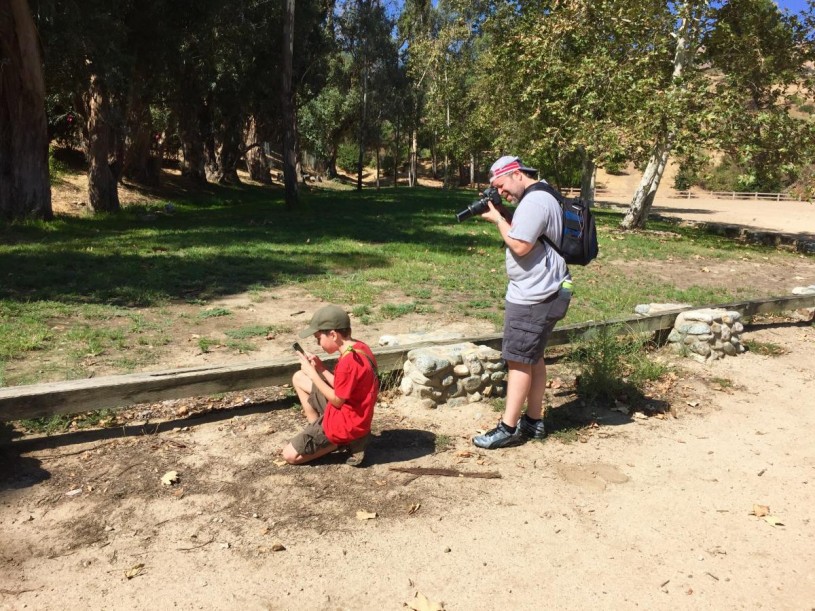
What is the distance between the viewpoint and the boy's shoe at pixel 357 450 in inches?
165

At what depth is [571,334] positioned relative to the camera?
643 cm

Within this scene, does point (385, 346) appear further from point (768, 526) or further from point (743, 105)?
point (743, 105)

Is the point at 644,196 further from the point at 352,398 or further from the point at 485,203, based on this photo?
the point at 352,398

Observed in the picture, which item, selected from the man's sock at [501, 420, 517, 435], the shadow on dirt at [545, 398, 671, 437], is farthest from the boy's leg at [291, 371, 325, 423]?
the shadow on dirt at [545, 398, 671, 437]

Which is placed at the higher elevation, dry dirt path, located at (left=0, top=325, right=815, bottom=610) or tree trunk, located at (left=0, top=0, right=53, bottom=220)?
tree trunk, located at (left=0, top=0, right=53, bottom=220)

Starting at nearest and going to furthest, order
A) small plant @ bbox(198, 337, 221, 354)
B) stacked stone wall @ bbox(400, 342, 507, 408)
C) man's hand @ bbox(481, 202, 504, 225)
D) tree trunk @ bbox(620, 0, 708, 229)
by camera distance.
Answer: man's hand @ bbox(481, 202, 504, 225), stacked stone wall @ bbox(400, 342, 507, 408), small plant @ bbox(198, 337, 221, 354), tree trunk @ bbox(620, 0, 708, 229)

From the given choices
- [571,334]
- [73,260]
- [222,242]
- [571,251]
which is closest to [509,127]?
[222,242]

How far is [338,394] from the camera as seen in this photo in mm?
3977

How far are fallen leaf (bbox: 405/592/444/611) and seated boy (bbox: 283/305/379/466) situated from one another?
1270mm

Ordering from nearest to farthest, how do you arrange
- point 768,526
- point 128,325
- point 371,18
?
point 768,526, point 128,325, point 371,18

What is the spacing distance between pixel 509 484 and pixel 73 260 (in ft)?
28.4

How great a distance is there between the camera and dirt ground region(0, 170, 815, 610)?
122 inches

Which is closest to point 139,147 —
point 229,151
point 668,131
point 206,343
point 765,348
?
point 229,151

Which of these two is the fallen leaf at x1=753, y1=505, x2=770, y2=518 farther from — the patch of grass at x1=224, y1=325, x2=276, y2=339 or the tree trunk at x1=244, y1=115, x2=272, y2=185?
the tree trunk at x1=244, y1=115, x2=272, y2=185
